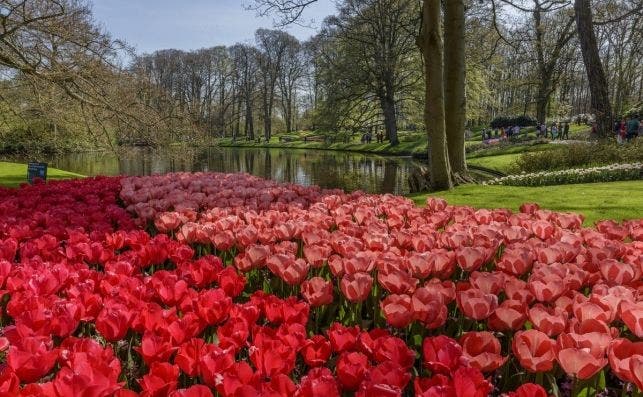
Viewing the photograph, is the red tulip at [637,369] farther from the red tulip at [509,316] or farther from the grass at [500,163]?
the grass at [500,163]

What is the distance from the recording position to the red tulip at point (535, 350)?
5.17 feet

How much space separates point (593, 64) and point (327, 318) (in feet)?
65.6

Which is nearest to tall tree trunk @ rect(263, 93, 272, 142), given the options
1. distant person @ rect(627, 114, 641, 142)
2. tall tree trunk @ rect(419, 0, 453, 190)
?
distant person @ rect(627, 114, 641, 142)

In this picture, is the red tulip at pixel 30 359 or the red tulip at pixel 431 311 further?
the red tulip at pixel 431 311

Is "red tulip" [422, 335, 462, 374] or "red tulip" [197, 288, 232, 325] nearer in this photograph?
"red tulip" [422, 335, 462, 374]

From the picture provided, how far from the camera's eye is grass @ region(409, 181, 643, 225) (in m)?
7.53

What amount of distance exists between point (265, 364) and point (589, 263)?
1.99m

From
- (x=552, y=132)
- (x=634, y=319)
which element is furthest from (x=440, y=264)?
(x=552, y=132)

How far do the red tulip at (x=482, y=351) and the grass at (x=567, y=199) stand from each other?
592 centimetres

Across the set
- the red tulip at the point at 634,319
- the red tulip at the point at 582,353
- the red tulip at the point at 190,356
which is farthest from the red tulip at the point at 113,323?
the red tulip at the point at 634,319

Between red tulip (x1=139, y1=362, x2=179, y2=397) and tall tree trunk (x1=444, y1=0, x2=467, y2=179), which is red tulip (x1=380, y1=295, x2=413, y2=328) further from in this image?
tall tree trunk (x1=444, y1=0, x2=467, y2=179)

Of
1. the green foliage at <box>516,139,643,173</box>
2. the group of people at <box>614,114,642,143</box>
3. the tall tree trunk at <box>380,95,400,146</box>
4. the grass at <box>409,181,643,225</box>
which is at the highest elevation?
the tall tree trunk at <box>380,95,400,146</box>

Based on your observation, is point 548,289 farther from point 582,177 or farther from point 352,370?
point 582,177

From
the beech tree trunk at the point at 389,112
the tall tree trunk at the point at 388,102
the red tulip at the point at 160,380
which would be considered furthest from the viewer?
the beech tree trunk at the point at 389,112
